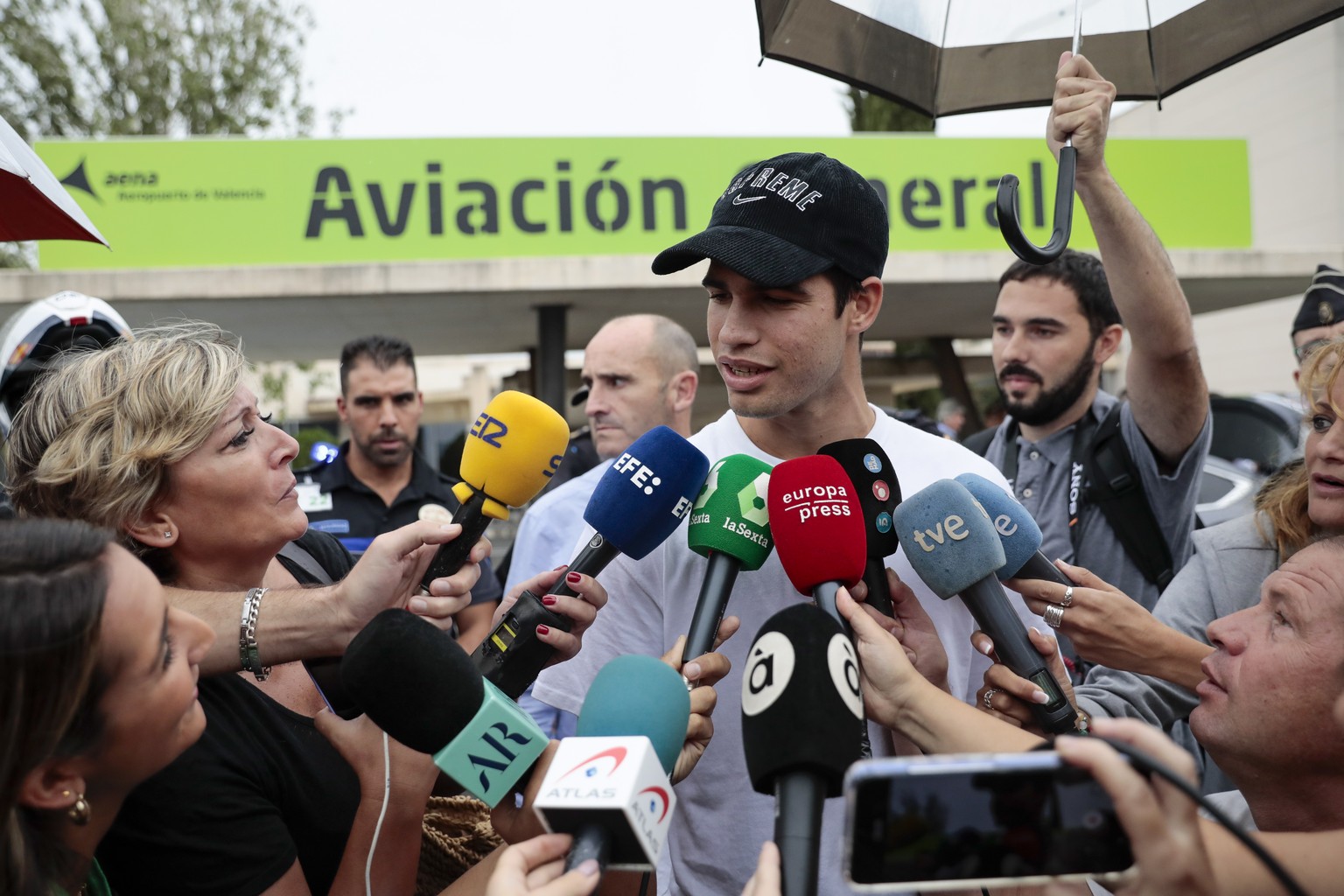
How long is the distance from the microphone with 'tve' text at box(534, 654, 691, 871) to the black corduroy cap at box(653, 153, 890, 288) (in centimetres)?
87

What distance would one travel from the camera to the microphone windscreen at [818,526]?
170 centimetres

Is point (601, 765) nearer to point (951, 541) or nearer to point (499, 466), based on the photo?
point (951, 541)

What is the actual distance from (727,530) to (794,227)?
646 millimetres

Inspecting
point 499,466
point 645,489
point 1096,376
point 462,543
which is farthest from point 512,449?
point 1096,376

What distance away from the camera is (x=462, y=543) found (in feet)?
6.44

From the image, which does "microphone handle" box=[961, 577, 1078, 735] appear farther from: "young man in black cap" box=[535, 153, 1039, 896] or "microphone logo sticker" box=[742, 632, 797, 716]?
"microphone logo sticker" box=[742, 632, 797, 716]

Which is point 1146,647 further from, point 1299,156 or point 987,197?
point 1299,156

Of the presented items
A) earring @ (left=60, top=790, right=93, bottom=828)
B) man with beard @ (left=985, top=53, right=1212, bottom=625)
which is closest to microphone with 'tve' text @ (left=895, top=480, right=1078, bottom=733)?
man with beard @ (left=985, top=53, right=1212, bottom=625)

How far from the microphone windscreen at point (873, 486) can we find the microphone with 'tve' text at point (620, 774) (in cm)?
56

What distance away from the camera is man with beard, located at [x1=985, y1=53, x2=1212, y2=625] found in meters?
2.34

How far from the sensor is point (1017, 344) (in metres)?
3.58

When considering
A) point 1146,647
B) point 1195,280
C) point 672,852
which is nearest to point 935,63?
point 1146,647

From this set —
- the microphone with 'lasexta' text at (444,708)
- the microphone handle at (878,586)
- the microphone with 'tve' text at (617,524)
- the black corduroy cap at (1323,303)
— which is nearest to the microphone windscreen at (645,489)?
the microphone with 'tve' text at (617,524)

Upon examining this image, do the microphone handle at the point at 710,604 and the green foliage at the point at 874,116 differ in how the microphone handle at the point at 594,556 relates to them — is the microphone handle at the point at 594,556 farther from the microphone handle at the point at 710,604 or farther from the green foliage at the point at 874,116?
the green foliage at the point at 874,116
